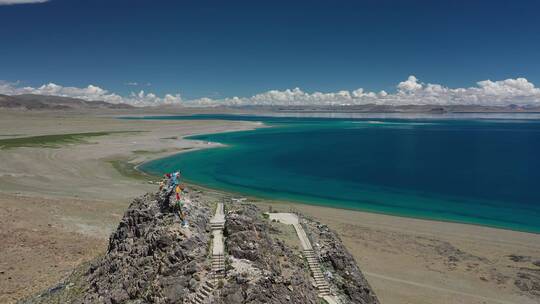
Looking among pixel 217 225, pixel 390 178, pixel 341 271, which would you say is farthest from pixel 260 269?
pixel 390 178

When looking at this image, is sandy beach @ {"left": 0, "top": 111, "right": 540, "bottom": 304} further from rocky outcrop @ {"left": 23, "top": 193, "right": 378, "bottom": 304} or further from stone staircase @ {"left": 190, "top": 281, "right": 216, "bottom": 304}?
stone staircase @ {"left": 190, "top": 281, "right": 216, "bottom": 304}

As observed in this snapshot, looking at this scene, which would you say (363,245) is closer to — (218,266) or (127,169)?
(218,266)

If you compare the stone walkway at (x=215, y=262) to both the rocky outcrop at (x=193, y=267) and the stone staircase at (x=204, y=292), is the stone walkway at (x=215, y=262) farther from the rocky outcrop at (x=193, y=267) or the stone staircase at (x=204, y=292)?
the rocky outcrop at (x=193, y=267)

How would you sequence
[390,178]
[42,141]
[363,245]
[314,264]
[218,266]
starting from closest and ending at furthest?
[218,266] → [314,264] → [363,245] → [390,178] → [42,141]

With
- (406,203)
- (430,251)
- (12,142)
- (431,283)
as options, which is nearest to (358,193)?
(406,203)

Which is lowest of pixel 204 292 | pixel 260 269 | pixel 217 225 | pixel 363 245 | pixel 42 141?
pixel 363 245

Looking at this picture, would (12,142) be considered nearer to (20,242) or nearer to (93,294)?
(20,242)

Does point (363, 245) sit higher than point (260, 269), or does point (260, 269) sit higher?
point (260, 269)
